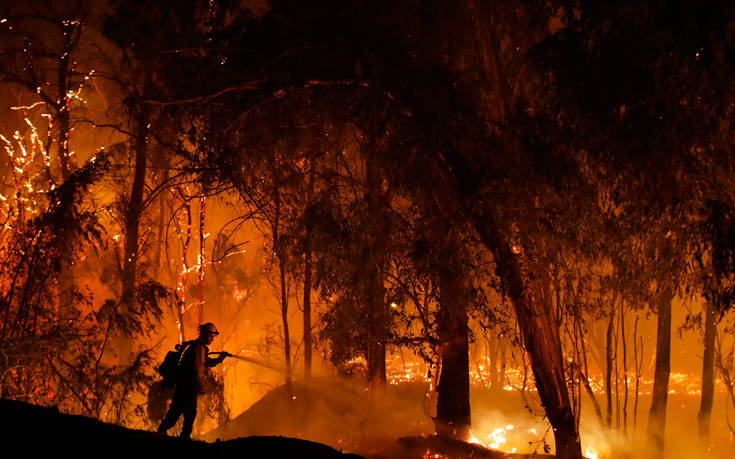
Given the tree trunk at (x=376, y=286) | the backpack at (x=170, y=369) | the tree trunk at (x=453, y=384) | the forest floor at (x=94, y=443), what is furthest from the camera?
the tree trunk at (x=453, y=384)

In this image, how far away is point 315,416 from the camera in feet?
46.2

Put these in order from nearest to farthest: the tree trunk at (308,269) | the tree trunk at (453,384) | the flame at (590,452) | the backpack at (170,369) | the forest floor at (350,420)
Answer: the backpack at (170,369) < the forest floor at (350,420) < the tree trunk at (453,384) < the tree trunk at (308,269) < the flame at (590,452)

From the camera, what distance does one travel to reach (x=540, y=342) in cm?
812

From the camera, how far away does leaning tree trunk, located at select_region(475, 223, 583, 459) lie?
7.75 metres

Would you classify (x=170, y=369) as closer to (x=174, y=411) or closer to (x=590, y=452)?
(x=174, y=411)

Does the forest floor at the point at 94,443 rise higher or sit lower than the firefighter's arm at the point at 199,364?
lower

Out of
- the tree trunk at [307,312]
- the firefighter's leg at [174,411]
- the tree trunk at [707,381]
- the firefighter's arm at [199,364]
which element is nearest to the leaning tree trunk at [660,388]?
the tree trunk at [707,381]

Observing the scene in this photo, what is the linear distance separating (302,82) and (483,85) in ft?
11.5

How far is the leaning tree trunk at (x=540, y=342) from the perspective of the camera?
775 centimetres

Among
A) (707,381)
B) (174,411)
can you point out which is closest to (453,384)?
(174,411)

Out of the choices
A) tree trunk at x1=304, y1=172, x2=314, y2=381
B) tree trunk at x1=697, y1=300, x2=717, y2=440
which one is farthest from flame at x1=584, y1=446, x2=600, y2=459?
tree trunk at x1=304, y1=172, x2=314, y2=381

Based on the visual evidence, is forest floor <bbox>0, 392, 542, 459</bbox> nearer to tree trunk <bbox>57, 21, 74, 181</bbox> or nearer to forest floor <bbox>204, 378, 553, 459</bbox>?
forest floor <bbox>204, 378, 553, 459</bbox>

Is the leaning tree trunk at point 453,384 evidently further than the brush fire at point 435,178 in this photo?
Yes

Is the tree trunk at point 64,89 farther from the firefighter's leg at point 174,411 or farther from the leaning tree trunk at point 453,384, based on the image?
the leaning tree trunk at point 453,384
